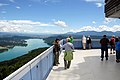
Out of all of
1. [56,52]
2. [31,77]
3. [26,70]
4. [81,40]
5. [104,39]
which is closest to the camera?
[26,70]

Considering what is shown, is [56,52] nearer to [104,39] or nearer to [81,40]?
[104,39]

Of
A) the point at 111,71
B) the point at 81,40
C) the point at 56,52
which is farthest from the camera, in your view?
the point at 81,40

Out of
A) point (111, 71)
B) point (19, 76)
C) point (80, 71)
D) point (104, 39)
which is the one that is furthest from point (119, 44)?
point (19, 76)

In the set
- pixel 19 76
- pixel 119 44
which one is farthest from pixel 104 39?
pixel 19 76

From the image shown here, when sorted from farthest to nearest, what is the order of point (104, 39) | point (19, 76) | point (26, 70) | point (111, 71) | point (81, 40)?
point (81, 40), point (104, 39), point (111, 71), point (26, 70), point (19, 76)

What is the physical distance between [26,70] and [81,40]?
17.0 m

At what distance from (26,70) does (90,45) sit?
1737 cm

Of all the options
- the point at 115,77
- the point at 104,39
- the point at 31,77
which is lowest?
the point at 115,77

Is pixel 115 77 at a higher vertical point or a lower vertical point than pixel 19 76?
lower

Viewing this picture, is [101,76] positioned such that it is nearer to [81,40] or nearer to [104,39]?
[104,39]

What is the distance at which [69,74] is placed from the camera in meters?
10.2

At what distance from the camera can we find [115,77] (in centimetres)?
948

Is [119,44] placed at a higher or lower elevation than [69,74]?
higher

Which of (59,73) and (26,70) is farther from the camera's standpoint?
(59,73)
